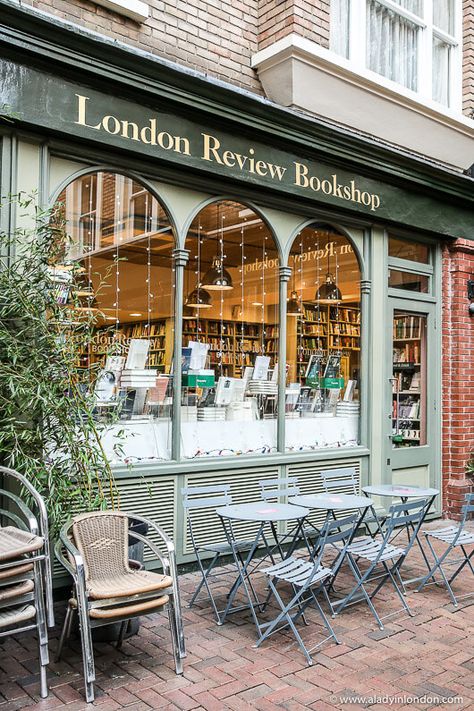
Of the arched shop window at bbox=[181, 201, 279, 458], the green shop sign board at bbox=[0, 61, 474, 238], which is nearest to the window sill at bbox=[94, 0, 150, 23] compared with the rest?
the green shop sign board at bbox=[0, 61, 474, 238]

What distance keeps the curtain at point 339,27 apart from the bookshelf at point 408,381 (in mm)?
3027

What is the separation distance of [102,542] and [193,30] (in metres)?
4.67

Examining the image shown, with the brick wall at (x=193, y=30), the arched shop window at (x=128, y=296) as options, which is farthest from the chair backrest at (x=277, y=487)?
the brick wall at (x=193, y=30)

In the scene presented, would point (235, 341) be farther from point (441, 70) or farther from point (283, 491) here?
point (441, 70)

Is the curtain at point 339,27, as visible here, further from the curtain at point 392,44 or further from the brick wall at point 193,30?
the brick wall at point 193,30

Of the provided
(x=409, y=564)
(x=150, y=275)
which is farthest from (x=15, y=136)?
(x=409, y=564)

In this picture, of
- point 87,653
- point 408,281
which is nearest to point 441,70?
point 408,281

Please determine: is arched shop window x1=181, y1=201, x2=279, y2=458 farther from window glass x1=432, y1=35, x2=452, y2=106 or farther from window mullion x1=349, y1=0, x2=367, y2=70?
window glass x1=432, y1=35, x2=452, y2=106

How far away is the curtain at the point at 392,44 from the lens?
25.1 ft

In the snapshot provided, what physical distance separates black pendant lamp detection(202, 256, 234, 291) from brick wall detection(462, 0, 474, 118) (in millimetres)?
4162

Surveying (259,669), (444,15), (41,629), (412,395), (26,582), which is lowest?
(259,669)

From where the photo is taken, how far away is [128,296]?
6.41m

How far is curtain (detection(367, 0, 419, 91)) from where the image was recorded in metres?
7.66

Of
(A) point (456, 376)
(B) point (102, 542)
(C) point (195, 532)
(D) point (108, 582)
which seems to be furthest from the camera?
(A) point (456, 376)
